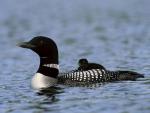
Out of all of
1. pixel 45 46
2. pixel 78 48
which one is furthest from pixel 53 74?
pixel 78 48

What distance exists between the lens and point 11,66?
16.6 meters

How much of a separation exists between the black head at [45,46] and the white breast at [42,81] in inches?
13.3

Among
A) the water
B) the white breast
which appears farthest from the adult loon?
the water

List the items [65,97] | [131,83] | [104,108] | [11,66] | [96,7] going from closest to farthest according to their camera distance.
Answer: [104,108]
[65,97]
[131,83]
[11,66]
[96,7]

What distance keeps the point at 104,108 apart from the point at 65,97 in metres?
1.33

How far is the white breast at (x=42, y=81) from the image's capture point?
42.9 feet

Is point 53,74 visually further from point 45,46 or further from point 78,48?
point 78,48

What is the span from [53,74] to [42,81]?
0.84 ft

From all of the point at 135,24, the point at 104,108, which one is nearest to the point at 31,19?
the point at 135,24

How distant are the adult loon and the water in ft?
0.81

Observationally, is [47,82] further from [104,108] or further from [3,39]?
[3,39]

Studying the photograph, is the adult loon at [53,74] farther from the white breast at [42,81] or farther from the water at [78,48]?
the water at [78,48]

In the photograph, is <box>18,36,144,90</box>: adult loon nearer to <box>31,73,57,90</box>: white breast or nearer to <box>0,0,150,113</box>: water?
<box>31,73,57,90</box>: white breast

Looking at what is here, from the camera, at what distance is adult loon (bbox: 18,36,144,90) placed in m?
13.1
